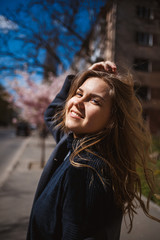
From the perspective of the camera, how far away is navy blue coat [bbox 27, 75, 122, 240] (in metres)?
0.95

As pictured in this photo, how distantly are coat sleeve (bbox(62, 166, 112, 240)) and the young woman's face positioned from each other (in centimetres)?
27

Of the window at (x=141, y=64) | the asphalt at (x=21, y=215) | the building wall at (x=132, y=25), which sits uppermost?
the building wall at (x=132, y=25)

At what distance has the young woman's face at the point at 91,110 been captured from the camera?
1.16 meters

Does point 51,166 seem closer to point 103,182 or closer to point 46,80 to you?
point 103,182

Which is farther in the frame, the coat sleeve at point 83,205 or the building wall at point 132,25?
the building wall at point 132,25

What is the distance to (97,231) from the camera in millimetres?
1001

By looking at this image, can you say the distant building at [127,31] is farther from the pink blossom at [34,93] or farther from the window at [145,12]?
the pink blossom at [34,93]

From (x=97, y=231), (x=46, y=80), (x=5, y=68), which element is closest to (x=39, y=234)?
(x=97, y=231)

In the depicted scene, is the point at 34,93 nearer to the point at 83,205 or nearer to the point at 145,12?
the point at 145,12

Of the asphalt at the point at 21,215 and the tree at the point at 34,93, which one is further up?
the tree at the point at 34,93

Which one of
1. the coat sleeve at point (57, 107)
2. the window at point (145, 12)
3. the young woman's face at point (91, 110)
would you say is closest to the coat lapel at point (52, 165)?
the young woman's face at point (91, 110)

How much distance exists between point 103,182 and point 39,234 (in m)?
0.53

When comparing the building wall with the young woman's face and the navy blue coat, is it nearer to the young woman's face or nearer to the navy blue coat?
the young woman's face

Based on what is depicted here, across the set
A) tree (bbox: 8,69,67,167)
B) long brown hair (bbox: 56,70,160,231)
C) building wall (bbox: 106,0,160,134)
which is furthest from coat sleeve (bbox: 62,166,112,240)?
tree (bbox: 8,69,67,167)
